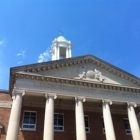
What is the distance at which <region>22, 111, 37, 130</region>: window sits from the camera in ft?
65.0

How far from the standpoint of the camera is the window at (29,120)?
19.8 metres

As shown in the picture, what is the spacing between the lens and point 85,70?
2098 cm

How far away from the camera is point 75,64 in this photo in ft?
68.6

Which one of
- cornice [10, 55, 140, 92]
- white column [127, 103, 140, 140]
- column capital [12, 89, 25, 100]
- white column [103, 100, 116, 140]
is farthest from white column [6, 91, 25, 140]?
white column [127, 103, 140, 140]

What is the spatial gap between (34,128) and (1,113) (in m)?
3.76

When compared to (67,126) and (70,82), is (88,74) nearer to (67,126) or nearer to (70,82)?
(70,82)

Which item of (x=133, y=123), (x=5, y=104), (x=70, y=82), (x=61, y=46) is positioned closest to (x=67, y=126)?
(x=70, y=82)

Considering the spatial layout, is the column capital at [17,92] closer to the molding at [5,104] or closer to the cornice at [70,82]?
the cornice at [70,82]

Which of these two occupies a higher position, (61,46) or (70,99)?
(61,46)

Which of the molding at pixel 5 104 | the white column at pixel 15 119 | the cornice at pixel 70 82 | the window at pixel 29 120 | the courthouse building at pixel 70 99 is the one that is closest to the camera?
the white column at pixel 15 119

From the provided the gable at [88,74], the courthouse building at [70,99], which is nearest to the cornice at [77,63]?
the courthouse building at [70,99]

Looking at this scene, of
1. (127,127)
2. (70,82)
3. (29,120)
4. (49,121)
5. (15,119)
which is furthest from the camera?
(127,127)

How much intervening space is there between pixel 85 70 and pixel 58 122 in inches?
255

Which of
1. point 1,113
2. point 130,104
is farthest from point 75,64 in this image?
point 1,113
